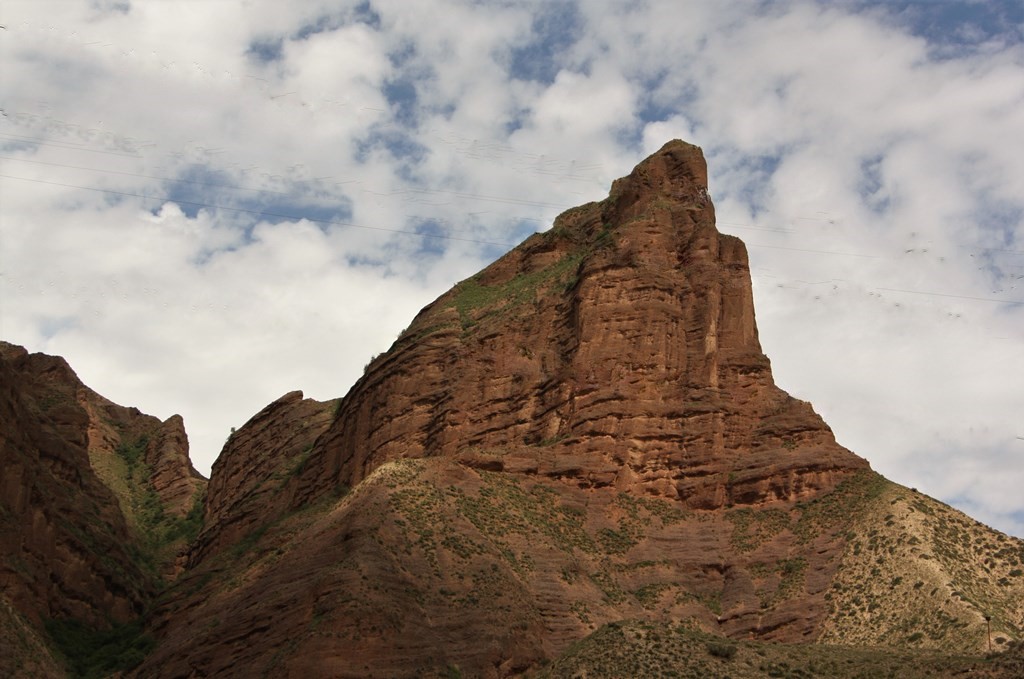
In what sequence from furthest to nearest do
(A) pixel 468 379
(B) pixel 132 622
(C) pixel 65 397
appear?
(C) pixel 65 397, (B) pixel 132 622, (A) pixel 468 379

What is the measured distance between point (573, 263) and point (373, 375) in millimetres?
16114

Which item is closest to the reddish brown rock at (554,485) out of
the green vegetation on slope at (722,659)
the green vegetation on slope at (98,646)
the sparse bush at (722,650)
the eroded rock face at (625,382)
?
the eroded rock face at (625,382)

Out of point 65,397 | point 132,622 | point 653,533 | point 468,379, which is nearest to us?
point 653,533

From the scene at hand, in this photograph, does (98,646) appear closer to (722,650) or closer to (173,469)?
(722,650)

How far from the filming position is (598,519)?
3546 inches

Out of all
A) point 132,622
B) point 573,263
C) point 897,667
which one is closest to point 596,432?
point 573,263

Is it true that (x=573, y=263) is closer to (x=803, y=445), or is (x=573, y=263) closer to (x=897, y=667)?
(x=803, y=445)

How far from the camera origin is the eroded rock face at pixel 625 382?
9225cm

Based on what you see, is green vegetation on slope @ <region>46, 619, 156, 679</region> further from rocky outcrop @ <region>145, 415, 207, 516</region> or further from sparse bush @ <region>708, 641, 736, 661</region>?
rocky outcrop @ <region>145, 415, 207, 516</region>

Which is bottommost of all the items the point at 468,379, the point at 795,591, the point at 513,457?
the point at 795,591

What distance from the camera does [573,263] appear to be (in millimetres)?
109812

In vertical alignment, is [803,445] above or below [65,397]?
below

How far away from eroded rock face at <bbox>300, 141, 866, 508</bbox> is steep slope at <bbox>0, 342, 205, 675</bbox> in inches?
625

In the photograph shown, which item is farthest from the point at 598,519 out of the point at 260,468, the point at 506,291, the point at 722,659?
the point at 260,468
